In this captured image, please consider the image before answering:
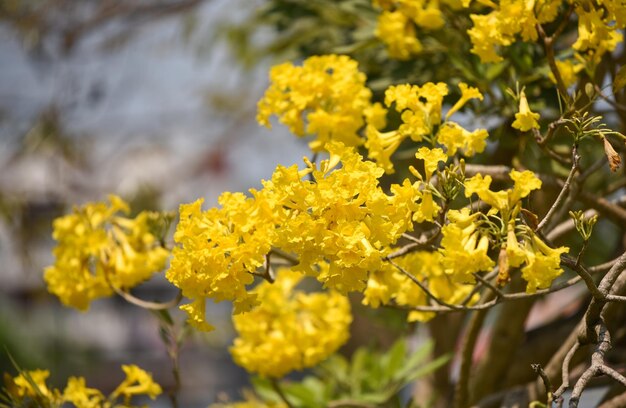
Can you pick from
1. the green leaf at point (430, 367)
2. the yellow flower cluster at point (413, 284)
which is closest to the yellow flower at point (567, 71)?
the yellow flower cluster at point (413, 284)

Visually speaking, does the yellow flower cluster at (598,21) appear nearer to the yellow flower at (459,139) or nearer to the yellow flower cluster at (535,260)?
the yellow flower at (459,139)

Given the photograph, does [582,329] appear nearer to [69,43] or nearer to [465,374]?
[465,374]

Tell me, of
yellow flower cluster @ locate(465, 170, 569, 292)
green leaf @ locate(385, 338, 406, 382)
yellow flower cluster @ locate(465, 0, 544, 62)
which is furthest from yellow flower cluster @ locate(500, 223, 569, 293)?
green leaf @ locate(385, 338, 406, 382)

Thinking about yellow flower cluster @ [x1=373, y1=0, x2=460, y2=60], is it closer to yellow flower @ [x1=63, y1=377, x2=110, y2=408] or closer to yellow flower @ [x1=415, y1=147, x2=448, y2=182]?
yellow flower @ [x1=415, y1=147, x2=448, y2=182]

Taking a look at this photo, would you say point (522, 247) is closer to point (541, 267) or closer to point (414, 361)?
point (541, 267)

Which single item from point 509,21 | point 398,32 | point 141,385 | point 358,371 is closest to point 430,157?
point 509,21

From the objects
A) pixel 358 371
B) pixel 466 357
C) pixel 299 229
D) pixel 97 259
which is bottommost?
pixel 358 371

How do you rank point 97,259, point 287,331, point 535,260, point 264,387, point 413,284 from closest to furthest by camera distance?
point 535,260 < point 413,284 < point 97,259 < point 287,331 < point 264,387
